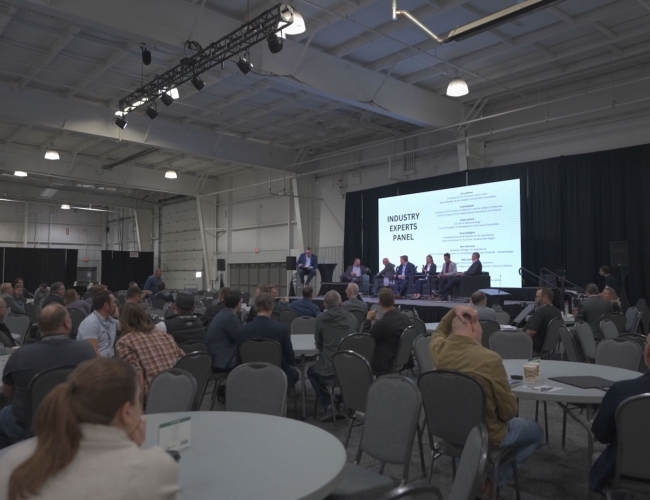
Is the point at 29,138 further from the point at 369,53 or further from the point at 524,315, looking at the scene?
the point at 524,315

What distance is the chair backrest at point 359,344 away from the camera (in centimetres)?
473

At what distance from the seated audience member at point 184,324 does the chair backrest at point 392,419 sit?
2.68 metres

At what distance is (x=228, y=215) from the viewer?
21.9 meters

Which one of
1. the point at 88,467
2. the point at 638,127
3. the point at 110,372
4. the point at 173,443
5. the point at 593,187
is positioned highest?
the point at 638,127

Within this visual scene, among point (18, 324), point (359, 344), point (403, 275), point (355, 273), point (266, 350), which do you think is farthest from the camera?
point (355, 273)

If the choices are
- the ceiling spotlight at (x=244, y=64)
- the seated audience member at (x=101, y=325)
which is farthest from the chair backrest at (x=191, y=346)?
the ceiling spotlight at (x=244, y=64)

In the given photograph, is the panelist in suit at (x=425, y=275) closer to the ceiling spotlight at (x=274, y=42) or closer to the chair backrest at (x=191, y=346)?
the ceiling spotlight at (x=274, y=42)

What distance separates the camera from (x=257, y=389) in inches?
124

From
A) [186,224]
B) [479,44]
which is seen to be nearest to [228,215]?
[186,224]

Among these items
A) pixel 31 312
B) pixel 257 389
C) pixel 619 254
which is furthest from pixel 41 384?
pixel 619 254

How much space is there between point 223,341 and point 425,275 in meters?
8.78

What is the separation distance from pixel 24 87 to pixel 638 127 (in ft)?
44.5

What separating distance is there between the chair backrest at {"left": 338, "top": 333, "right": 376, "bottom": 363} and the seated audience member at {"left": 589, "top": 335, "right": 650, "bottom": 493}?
2432 mm

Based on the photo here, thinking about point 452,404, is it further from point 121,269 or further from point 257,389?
point 121,269
